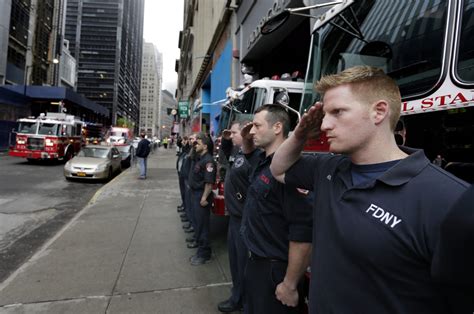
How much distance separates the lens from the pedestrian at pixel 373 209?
102 cm

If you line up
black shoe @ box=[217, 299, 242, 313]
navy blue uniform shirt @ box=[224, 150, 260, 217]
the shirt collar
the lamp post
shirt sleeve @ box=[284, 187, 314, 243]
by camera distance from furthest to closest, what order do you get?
the lamp post, black shoe @ box=[217, 299, 242, 313], navy blue uniform shirt @ box=[224, 150, 260, 217], shirt sleeve @ box=[284, 187, 314, 243], the shirt collar

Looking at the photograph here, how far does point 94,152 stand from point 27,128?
23.9 feet

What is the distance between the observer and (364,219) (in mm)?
1141

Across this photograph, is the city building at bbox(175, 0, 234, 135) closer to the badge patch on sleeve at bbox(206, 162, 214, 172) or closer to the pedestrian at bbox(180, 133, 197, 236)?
the pedestrian at bbox(180, 133, 197, 236)

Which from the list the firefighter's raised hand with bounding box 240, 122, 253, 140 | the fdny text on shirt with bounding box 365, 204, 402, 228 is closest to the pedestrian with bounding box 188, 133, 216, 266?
the firefighter's raised hand with bounding box 240, 122, 253, 140

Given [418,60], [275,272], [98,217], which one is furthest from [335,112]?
[98,217]

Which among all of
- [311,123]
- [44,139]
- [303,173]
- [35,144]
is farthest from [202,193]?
[35,144]

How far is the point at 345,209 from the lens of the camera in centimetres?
Answer: 124

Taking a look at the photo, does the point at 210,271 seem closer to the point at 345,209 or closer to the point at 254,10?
the point at 345,209

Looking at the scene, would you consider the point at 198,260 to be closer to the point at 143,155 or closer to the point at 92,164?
the point at 143,155

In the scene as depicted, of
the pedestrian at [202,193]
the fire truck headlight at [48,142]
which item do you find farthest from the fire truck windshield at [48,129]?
the pedestrian at [202,193]

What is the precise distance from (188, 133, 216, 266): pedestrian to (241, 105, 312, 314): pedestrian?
2322mm

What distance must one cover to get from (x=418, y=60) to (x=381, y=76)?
4.48ft

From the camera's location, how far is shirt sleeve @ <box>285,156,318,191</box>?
1765 millimetres
